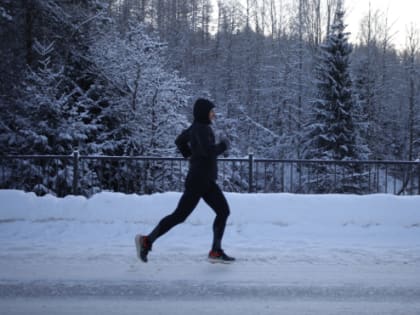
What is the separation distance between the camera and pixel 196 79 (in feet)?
132

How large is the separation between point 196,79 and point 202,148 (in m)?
36.3

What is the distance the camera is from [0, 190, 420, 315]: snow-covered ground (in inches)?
138

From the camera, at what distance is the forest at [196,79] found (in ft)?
42.8

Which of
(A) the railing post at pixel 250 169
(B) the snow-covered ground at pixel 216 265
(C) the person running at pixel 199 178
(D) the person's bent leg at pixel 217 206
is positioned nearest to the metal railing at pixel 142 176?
(A) the railing post at pixel 250 169

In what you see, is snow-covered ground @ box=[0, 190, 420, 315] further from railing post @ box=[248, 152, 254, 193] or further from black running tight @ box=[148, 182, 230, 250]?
railing post @ box=[248, 152, 254, 193]

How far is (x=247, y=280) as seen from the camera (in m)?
4.09

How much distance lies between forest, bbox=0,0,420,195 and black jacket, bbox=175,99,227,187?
0.22 metres

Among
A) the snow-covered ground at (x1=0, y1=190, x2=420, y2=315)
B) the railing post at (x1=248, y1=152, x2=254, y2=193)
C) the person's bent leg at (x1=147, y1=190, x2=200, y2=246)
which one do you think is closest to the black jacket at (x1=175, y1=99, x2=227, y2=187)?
the person's bent leg at (x1=147, y1=190, x2=200, y2=246)

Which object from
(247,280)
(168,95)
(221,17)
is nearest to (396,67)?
(221,17)

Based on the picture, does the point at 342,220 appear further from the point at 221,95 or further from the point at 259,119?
the point at 221,95

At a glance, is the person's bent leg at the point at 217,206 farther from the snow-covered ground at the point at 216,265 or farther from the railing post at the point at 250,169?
the railing post at the point at 250,169

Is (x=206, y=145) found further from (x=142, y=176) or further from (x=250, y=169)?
(x=142, y=176)

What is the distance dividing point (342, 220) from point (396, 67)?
4542 centimetres

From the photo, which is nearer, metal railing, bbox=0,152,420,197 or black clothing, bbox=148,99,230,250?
black clothing, bbox=148,99,230,250
